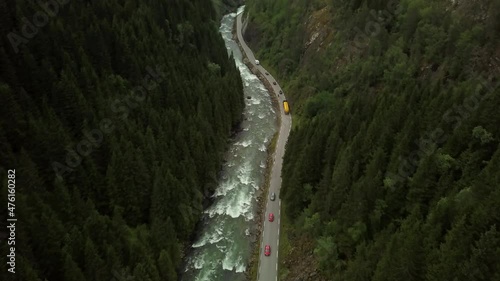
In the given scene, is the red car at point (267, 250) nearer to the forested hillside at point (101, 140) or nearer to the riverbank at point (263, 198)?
the riverbank at point (263, 198)

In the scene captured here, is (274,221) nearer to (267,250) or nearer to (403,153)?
(267,250)

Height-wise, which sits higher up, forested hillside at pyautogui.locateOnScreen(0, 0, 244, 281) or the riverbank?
forested hillside at pyautogui.locateOnScreen(0, 0, 244, 281)

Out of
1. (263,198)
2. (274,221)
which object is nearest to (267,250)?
(274,221)

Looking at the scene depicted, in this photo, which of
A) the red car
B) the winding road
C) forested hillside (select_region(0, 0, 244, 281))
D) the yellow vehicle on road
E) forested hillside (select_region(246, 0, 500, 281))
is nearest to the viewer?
A: forested hillside (select_region(246, 0, 500, 281))

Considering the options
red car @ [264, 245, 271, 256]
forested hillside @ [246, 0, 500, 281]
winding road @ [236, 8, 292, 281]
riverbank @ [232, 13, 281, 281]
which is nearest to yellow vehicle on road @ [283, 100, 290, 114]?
winding road @ [236, 8, 292, 281]

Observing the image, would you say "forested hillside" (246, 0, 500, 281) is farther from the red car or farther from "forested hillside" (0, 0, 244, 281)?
"forested hillside" (0, 0, 244, 281)

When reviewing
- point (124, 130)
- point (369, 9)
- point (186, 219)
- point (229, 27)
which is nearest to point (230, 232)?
point (186, 219)

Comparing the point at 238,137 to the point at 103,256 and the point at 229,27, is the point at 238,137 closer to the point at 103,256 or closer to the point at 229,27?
the point at 103,256
